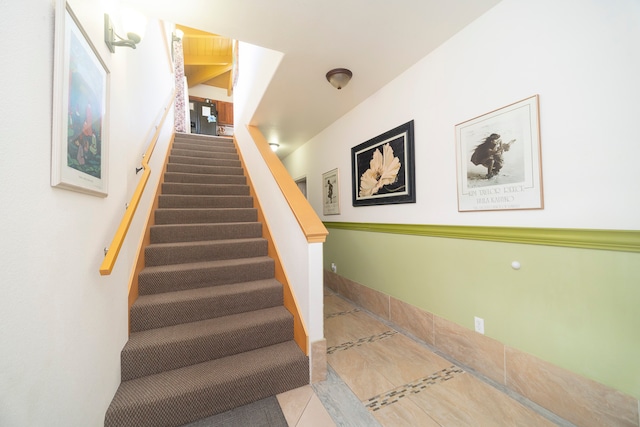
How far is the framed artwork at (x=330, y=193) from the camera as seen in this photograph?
3.54 m

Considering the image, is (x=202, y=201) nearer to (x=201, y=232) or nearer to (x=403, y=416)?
(x=201, y=232)

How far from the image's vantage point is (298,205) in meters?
2.01

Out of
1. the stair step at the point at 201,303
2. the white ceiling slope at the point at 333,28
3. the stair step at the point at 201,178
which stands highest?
the white ceiling slope at the point at 333,28

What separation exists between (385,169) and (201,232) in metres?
2.06

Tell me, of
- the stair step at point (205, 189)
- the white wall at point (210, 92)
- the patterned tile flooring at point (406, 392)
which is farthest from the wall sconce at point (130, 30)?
the white wall at point (210, 92)

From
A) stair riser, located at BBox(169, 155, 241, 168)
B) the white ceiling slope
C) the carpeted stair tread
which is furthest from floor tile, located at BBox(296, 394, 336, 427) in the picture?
stair riser, located at BBox(169, 155, 241, 168)

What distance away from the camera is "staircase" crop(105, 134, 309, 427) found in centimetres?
143

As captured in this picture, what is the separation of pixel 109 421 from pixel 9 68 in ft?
5.23

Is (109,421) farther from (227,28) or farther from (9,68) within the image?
(227,28)

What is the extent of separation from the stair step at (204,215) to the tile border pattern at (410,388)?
2.28 meters

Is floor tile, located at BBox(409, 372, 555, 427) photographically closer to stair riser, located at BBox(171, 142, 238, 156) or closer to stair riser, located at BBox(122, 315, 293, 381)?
stair riser, located at BBox(122, 315, 293, 381)

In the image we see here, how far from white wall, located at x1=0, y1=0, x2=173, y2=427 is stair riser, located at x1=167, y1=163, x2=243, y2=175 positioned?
96.5 inches

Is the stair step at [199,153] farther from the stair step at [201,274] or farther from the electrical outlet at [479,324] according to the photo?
the electrical outlet at [479,324]

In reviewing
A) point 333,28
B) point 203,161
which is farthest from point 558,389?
point 203,161
